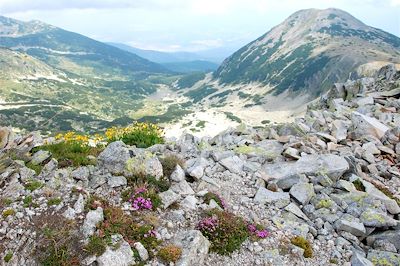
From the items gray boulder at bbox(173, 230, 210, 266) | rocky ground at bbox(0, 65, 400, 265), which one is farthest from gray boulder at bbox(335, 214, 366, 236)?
gray boulder at bbox(173, 230, 210, 266)

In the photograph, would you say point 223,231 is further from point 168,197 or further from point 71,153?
point 71,153

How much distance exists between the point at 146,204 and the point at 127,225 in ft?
3.92

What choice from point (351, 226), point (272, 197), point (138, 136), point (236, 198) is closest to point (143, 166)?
point (236, 198)

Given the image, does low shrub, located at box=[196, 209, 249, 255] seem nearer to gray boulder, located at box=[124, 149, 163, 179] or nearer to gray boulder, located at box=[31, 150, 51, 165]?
gray boulder, located at box=[124, 149, 163, 179]

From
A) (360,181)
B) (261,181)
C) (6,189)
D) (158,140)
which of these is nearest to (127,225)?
(6,189)

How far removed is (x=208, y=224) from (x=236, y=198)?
8.52ft

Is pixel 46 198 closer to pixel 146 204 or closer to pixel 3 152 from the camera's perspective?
pixel 146 204

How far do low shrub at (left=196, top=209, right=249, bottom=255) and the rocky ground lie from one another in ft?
0.74

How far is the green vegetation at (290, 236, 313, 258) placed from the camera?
1159 cm

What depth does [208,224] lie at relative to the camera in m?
11.6

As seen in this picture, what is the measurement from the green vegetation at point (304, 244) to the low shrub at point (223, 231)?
1.56 m

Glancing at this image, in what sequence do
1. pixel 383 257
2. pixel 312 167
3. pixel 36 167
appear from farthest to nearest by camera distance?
pixel 312 167 < pixel 36 167 < pixel 383 257

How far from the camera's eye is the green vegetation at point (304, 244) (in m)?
11.6

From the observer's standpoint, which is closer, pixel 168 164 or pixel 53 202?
pixel 53 202
